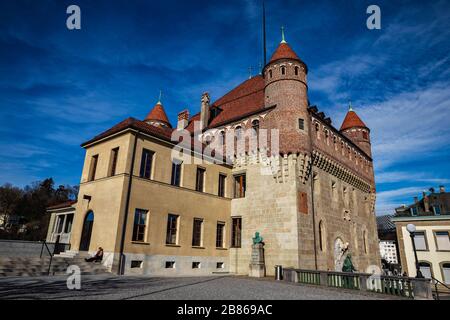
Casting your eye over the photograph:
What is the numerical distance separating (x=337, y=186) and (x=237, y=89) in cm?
1450

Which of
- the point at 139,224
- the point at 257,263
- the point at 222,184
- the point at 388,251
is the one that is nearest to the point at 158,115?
the point at 222,184

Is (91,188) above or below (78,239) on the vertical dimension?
above

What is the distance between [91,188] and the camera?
19578mm

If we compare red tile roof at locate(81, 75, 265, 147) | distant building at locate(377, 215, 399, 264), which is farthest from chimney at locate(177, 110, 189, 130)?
distant building at locate(377, 215, 399, 264)

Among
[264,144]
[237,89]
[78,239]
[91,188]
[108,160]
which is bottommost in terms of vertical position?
[78,239]

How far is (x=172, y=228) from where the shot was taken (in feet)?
64.4

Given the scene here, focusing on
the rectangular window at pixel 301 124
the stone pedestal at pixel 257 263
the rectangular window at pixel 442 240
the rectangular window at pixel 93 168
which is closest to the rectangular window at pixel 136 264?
the rectangular window at pixel 93 168

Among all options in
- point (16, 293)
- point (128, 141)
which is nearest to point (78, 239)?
point (128, 141)

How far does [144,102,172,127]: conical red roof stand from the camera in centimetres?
3547

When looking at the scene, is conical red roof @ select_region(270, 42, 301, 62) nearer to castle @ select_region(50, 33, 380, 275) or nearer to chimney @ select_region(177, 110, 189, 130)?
castle @ select_region(50, 33, 380, 275)

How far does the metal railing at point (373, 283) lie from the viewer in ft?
36.4

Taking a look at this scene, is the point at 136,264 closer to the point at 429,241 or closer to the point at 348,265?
the point at 348,265

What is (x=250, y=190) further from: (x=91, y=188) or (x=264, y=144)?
(x=91, y=188)
